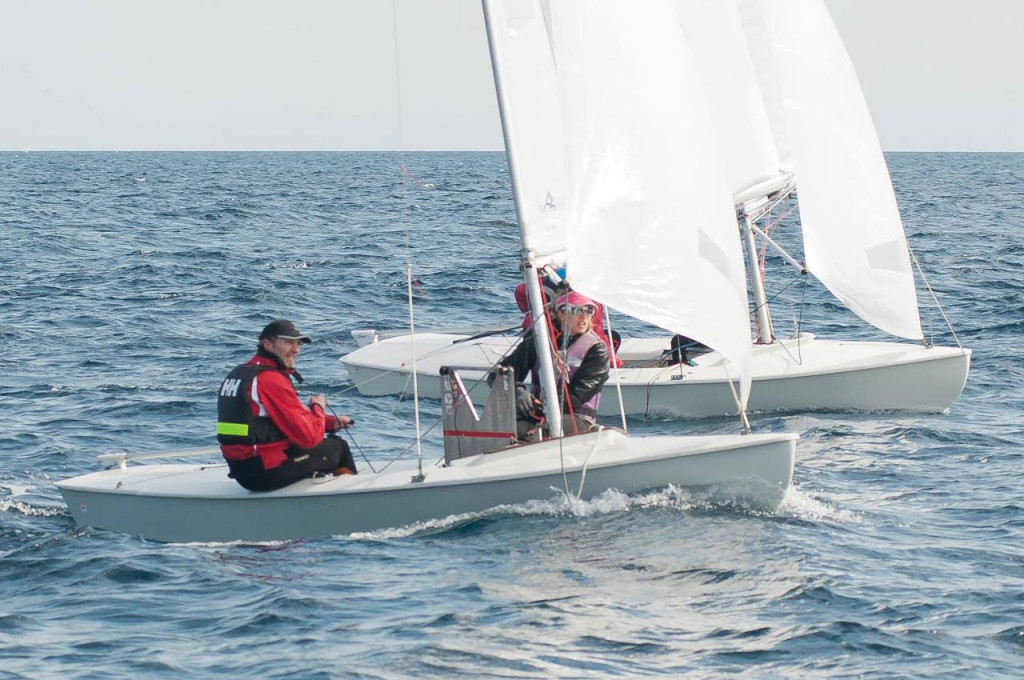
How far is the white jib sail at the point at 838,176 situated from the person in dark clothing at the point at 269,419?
216 inches

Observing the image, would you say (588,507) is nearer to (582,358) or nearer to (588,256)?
(582,358)

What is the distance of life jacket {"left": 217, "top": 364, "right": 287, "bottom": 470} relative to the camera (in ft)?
25.6

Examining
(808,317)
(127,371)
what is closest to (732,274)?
(127,371)

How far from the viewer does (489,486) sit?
25.9ft

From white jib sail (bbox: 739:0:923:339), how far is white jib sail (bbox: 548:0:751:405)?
4083mm

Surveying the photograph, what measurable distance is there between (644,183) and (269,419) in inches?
96.7

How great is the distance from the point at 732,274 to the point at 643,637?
248 centimetres

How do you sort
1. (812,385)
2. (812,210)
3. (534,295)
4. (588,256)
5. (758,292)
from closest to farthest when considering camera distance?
(588,256), (534,295), (812,210), (812,385), (758,292)

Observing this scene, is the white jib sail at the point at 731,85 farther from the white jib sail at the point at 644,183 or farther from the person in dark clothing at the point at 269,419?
the person in dark clothing at the point at 269,419

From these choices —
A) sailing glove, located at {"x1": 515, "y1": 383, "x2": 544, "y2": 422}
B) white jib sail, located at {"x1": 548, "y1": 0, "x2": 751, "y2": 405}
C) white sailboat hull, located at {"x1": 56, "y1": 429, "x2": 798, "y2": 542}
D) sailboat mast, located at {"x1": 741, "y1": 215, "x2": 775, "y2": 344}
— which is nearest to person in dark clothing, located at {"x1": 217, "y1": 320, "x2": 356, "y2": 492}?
white sailboat hull, located at {"x1": 56, "y1": 429, "x2": 798, "y2": 542}

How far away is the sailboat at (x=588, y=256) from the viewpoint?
7809 millimetres

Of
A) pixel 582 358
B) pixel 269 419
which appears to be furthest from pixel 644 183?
pixel 269 419

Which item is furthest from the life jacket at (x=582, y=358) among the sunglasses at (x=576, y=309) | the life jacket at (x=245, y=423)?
the life jacket at (x=245, y=423)

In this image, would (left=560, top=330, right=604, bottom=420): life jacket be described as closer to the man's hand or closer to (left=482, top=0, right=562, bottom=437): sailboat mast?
(left=482, top=0, right=562, bottom=437): sailboat mast
